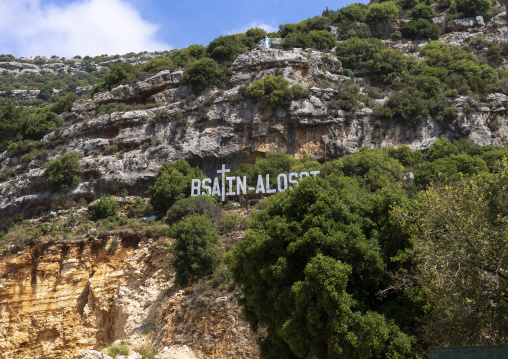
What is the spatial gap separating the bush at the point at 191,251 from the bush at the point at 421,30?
43.2 metres

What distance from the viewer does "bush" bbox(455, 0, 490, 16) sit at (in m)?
62.4

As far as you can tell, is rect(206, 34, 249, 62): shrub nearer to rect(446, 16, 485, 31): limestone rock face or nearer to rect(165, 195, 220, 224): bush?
rect(165, 195, 220, 224): bush

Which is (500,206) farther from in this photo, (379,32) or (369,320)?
(379,32)

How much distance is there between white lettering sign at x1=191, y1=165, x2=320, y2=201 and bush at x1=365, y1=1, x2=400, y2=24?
33700 mm

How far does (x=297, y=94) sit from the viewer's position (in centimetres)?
4803

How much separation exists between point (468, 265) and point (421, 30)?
53.8 m

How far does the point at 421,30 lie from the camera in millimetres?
61719

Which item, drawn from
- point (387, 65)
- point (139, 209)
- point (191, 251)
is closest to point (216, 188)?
point (139, 209)

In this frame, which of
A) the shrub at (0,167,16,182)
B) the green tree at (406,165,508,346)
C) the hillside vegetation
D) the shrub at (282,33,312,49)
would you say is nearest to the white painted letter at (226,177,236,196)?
the hillside vegetation

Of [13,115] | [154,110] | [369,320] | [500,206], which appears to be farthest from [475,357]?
[13,115]

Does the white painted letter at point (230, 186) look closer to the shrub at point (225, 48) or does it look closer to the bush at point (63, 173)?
the bush at point (63, 173)

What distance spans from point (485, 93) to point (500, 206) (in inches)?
1556

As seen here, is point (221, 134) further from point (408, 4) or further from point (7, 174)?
point (408, 4)

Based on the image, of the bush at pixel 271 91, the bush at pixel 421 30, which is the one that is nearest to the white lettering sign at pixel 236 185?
the bush at pixel 271 91
